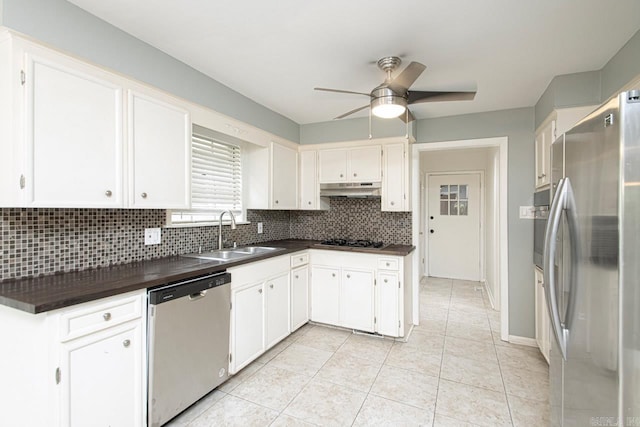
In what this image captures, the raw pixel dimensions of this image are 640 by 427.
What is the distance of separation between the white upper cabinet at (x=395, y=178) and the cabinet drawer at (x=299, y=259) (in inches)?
40.9

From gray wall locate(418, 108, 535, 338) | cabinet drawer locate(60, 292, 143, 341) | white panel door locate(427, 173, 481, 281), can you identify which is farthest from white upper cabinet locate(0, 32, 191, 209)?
white panel door locate(427, 173, 481, 281)

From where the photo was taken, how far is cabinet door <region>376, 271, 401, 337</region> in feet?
10.1

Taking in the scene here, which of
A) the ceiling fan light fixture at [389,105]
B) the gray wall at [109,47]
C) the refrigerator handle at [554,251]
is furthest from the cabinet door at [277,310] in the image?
the refrigerator handle at [554,251]

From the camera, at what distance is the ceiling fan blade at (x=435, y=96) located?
80.9 inches

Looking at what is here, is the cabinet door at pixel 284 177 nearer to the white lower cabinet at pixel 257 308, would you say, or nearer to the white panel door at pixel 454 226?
the white lower cabinet at pixel 257 308

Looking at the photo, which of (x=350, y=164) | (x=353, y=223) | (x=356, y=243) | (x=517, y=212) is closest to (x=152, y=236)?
(x=356, y=243)

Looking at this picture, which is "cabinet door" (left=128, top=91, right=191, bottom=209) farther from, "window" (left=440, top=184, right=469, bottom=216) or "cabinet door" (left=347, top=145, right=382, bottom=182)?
"window" (left=440, top=184, right=469, bottom=216)

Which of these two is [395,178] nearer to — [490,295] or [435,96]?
[435,96]

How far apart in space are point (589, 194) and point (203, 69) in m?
2.53

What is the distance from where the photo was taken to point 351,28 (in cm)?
182

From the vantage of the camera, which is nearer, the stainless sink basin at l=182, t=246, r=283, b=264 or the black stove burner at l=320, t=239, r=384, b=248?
the stainless sink basin at l=182, t=246, r=283, b=264

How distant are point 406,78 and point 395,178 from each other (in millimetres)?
1516

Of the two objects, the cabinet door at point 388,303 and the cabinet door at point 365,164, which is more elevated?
the cabinet door at point 365,164

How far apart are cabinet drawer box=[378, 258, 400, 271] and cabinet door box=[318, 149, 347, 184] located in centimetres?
108
